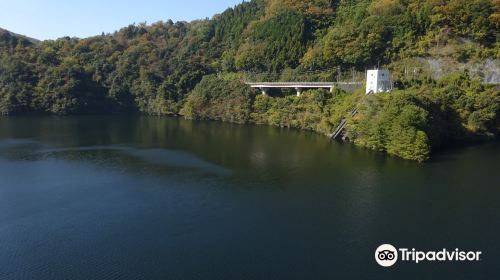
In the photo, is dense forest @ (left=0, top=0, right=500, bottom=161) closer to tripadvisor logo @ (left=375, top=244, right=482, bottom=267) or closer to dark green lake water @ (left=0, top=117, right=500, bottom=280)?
dark green lake water @ (left=0, top=117, right=500, bottom=280)

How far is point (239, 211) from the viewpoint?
2805 cm

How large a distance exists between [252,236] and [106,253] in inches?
311

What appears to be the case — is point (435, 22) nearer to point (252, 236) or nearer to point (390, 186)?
point (390, 186)

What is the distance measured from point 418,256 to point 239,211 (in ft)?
36.6

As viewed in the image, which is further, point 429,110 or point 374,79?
point 374,79

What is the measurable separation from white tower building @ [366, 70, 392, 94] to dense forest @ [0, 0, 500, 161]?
2.08 metres

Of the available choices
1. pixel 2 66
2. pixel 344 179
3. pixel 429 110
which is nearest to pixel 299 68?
pixel 429 110

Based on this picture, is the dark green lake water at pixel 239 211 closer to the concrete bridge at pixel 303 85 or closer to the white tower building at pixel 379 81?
the white tower building at pixel 379 81

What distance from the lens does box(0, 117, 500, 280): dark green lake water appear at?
2128 centimetres

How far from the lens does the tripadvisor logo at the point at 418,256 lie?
21656 mm

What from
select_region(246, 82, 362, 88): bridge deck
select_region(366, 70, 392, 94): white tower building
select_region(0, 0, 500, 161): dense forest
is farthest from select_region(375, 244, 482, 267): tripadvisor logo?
select_region(246, 82, 362, 88): bridge deck

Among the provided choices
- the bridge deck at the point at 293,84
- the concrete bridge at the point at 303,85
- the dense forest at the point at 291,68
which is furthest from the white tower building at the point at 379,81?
the bridge deck at the point at 293,84

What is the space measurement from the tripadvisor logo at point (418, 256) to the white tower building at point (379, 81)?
3332 centimetres

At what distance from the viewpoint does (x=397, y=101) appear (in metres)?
43.5
